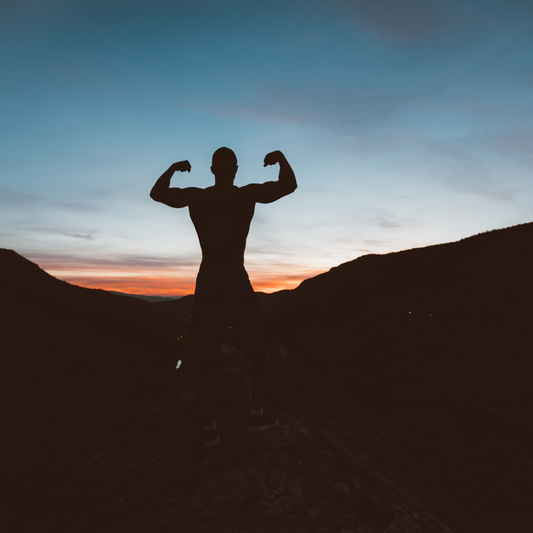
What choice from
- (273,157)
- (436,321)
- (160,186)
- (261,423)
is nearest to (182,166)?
(160,186)

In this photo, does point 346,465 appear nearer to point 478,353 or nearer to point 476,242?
point 478,353

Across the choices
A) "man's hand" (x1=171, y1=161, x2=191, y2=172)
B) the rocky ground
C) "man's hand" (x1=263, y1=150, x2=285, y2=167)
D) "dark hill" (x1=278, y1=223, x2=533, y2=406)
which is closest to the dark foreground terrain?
the rocky ground

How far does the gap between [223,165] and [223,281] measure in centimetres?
117

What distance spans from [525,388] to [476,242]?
20072 mm

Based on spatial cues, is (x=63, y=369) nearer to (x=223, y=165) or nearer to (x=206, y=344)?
(x=206, y=344)

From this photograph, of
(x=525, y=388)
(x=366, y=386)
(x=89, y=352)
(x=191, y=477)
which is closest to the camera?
→ (x=191, y=477)

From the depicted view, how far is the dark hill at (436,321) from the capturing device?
81.7 ft

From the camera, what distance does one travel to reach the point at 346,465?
7.91 ft

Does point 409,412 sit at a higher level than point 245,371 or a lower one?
lower

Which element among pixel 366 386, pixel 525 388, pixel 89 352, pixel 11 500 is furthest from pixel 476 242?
pixel 89 352

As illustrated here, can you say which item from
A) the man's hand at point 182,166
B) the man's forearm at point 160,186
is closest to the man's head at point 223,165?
the man's hand at point 182,166

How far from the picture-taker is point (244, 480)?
83.9 inches

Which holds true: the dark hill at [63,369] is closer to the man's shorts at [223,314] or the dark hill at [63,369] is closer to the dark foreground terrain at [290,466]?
the dark foreground terrain at [290,466]

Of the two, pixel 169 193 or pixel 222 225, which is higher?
pixel 169 193
